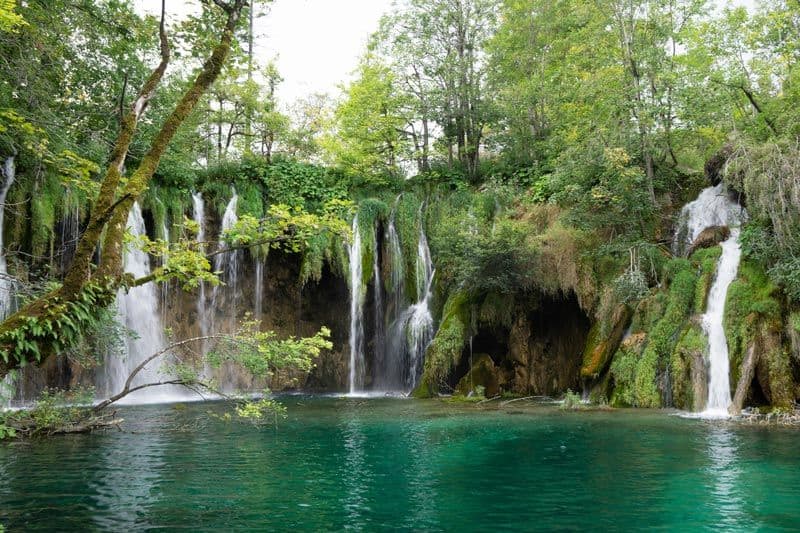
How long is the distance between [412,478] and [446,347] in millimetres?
12089

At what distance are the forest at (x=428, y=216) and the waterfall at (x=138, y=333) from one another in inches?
3.8

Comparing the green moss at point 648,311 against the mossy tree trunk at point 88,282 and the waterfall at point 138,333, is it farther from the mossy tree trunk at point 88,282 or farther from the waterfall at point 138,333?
the waterfall at point 138,333

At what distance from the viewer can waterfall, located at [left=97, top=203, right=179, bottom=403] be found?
22.6 metres

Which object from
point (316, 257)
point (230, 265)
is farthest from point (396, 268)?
point (230, 265)

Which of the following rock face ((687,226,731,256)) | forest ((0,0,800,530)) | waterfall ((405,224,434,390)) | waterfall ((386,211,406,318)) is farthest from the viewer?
waterfall ((386,211,406,318))

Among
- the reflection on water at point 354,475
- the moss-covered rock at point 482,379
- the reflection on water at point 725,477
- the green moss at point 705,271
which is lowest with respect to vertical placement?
the reflection on water at point 354,475

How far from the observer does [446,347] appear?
20.9 metres

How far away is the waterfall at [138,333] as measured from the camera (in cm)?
2264

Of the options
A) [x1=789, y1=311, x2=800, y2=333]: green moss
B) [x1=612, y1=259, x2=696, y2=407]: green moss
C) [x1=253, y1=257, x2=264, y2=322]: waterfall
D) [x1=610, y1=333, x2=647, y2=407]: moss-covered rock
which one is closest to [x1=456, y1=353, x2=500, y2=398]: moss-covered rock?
[x1=610, y1=333, x2=647, y2=407]: moss-covered rock

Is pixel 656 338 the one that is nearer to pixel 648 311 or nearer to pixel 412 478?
pixel 648 311

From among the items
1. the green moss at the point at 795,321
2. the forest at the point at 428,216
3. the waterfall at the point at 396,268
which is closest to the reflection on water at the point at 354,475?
the forest at the point at 428,216

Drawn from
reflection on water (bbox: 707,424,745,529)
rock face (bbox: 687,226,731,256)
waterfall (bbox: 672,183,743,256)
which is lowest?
reflection on water (bbox: 707,424,745,529)

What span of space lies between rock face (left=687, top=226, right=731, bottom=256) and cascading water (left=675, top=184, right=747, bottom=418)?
0.67ft

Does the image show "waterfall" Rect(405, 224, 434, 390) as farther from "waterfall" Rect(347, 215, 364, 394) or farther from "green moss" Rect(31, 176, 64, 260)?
"green moss" Rect(31, 176, 64, 260)
